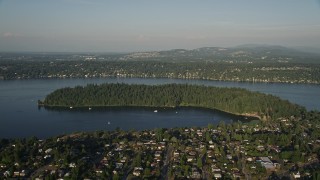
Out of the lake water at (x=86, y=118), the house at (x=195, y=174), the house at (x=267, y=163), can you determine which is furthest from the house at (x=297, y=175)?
the lake water at (x=86, y=118)

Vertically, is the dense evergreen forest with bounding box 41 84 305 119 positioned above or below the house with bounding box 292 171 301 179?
above

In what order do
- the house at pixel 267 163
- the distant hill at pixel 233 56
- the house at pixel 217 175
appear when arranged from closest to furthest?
the house at pixel 217 175, the house at pixel 267 163, the distant hill at pixel 233 56

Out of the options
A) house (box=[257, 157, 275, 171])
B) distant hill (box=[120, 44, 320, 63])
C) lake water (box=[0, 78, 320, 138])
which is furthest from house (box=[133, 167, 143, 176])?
distant hill (box=[120, 44, 320, 63])

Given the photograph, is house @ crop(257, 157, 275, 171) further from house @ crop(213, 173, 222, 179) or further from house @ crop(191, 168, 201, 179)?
house @ crop(191, 168, 201, 179)

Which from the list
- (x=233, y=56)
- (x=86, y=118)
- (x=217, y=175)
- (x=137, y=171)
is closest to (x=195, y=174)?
(x=217, y=175)

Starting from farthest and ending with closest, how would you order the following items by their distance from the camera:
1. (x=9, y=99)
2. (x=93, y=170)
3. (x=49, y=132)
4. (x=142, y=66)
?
1. (x=142, y=66)
2. (x=9, y=99)
3. (x=49, y=132)
4. (x=93, y=170)

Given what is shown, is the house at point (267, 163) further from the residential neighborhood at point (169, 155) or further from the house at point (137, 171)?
the house at point (137, 171)

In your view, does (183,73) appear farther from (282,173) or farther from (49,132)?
(282,173)

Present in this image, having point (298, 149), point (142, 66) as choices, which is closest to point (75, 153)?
point (298, 149)
